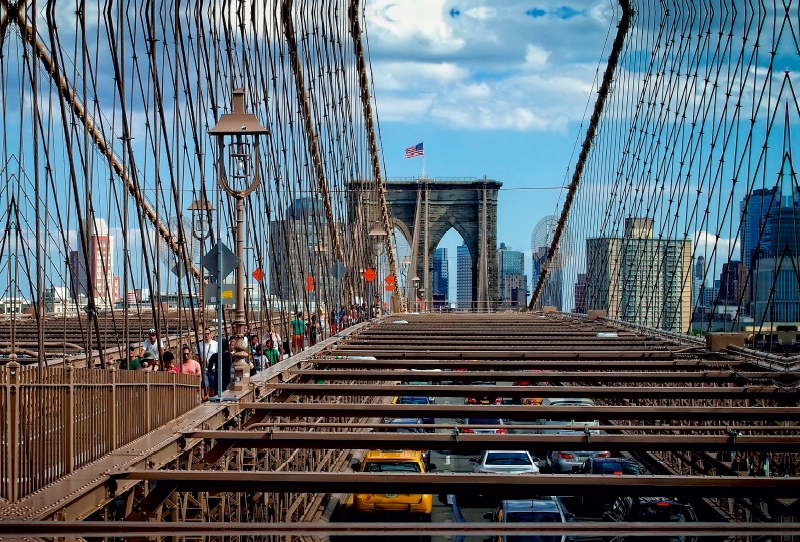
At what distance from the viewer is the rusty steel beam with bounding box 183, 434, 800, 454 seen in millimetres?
6832

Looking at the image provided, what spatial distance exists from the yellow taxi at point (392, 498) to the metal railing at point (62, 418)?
9197 millimetres

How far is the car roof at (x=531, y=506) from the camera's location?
523 inches

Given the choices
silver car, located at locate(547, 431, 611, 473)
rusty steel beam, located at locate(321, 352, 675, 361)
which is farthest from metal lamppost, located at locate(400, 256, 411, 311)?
rusty steel beam, located at locate(321, 352, 675, 361)

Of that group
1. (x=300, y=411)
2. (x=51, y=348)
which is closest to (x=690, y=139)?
(x=51, y=348)

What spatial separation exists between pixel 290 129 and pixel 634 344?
8.68 metres

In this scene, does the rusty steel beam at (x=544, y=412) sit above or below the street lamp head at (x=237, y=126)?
below

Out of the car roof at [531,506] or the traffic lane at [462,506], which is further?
the traffic lane at [462,506]

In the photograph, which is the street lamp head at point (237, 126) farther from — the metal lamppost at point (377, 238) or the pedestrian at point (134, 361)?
the metal lamppost at point (377, 238)

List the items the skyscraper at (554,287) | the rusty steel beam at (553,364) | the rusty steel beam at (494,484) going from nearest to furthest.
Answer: the rusty steel beam at (494,484) < the rusty steel beam at (553,364) < the skyscraper at (554,287)

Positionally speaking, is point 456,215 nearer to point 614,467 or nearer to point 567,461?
point 567,461

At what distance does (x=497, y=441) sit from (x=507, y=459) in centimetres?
1134

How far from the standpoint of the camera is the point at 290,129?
68.3ft

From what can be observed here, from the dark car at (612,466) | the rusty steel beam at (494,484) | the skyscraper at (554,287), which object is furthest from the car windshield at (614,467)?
the skyscraper at (554,287)

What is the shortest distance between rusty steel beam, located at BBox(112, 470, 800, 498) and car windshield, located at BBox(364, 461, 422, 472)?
10.0 m
